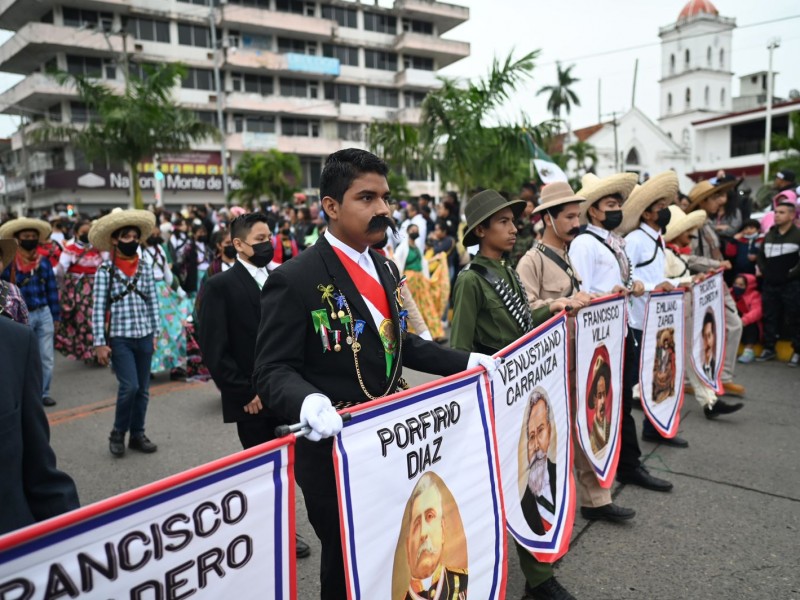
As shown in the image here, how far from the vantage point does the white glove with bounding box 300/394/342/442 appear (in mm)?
1783

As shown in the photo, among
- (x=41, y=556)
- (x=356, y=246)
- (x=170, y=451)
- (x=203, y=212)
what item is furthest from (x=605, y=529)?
(x=203, y=212)

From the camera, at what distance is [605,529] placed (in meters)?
3.63

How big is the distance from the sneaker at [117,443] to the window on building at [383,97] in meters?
45.8

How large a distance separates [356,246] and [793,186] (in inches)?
335

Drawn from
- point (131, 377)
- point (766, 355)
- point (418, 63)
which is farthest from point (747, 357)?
point (418, 63)

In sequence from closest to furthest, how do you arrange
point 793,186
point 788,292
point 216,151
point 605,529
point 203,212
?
point 605,529 → point 788,292 → point 793,186 → point 203,212 → point 216,151

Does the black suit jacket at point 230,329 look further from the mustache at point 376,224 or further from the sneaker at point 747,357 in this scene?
the sneaker at point 747,357

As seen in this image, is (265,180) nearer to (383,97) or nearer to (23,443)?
(383,97)

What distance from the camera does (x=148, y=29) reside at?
129 feet

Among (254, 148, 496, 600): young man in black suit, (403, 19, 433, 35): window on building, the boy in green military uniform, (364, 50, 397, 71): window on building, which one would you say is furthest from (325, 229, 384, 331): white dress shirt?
(403, 19, 433, 35): window on building

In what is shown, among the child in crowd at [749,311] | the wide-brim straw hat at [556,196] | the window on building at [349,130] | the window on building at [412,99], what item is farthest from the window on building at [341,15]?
the wide-brim straw hat at [556,196]

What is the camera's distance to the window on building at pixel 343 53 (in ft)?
151

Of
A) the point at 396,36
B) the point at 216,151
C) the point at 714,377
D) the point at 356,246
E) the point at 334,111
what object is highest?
the point at 396,36

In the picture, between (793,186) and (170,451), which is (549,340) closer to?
(170,451)
